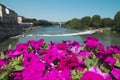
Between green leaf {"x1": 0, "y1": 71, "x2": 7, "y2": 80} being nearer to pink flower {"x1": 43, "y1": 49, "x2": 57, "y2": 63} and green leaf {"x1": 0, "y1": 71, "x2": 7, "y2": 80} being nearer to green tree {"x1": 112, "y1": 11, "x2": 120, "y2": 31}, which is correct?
pink flower {"x1": 43, "y1": 49, "x2": 57, "y2": 63}

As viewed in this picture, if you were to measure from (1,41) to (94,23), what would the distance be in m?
62.7

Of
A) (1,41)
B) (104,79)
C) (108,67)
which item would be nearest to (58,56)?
(108,67)

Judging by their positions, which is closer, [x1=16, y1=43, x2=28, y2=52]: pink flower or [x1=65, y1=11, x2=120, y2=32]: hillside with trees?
[x1=16, y1=43, x2=28, y2=52]: pink flower

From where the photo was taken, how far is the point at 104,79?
139cm

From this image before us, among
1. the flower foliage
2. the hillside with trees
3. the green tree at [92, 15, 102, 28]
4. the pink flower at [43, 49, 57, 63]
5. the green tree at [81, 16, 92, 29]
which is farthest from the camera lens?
the green tree at [81, 16, 92, 29]

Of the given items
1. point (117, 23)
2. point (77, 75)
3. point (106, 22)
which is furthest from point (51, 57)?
point (106, 22)

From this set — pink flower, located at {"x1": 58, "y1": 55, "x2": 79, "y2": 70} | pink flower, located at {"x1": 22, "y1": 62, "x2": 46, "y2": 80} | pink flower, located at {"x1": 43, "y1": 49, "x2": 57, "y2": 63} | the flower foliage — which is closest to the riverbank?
the flower foliage

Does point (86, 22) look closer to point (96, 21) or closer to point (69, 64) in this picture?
point (96, 21)

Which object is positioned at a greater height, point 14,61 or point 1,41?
point 14,61

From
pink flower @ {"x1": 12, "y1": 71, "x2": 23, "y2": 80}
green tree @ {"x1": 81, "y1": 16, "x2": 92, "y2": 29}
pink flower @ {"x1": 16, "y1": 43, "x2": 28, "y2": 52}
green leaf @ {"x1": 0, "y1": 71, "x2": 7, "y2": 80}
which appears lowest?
green tree @ {"x1": 81, "y1": 16, "x2": 92, "y2": 29}

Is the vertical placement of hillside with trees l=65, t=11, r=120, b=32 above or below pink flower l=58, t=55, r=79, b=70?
below

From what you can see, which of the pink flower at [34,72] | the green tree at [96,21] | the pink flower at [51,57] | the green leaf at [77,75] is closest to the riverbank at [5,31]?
the pink flower at [51,57]

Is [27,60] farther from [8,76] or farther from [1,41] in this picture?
[1,41]

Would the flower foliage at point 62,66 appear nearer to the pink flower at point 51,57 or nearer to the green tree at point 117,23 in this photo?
the pink flower at point 51,57
